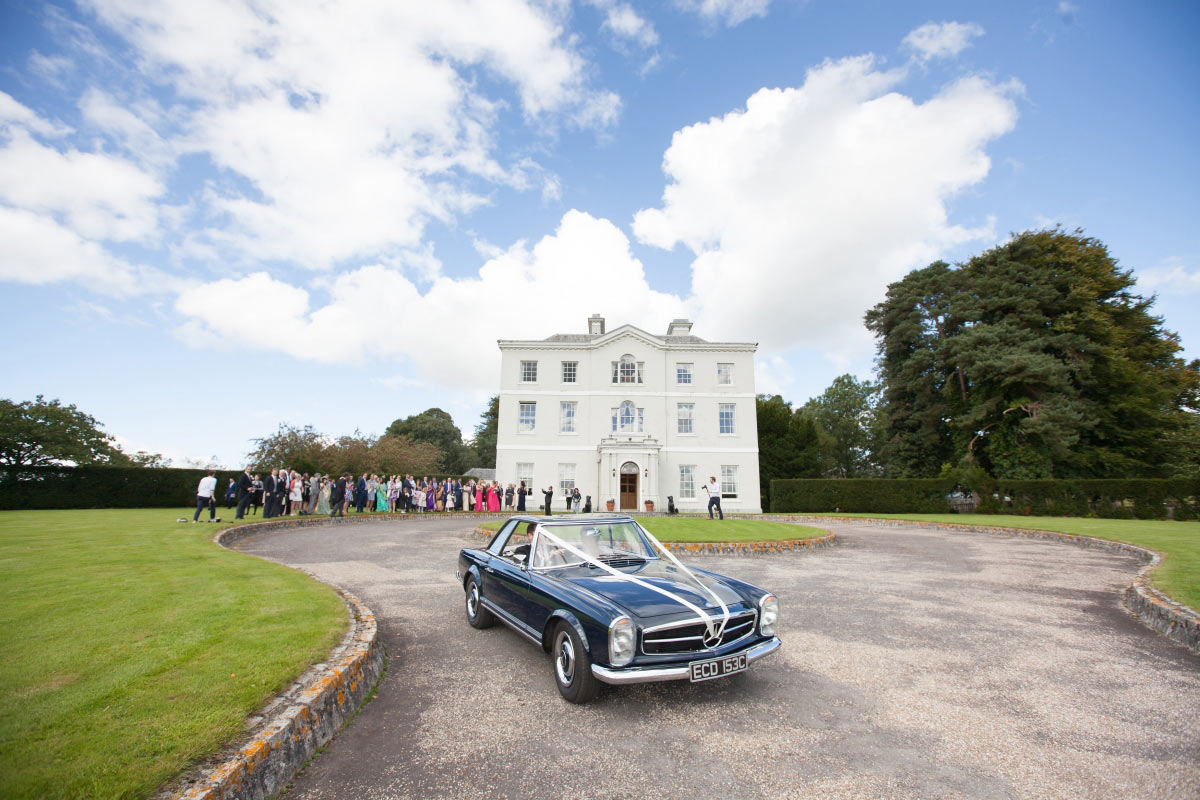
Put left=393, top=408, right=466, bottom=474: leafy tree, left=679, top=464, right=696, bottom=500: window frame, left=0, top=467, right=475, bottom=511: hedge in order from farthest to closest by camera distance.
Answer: left=393, top=408, right=466, bottom=474: leafy tree → left=679, top=464, right=696, bottom=500: window frame → left=0, top=467, right=475, bottom=511: hedge

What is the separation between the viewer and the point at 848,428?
2437 inches

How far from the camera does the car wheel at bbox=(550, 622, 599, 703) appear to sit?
4.14 meters

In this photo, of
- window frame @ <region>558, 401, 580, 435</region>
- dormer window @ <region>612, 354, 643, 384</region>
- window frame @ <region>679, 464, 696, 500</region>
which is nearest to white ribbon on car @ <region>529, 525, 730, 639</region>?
window frame @ <region>679, 464, 696, 500</region>

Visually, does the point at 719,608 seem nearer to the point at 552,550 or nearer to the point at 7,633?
the point at 552,550

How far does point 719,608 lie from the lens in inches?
171

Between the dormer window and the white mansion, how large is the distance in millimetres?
65

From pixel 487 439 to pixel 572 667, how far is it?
76.3 meters

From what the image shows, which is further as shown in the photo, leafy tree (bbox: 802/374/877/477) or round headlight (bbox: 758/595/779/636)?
leafy tree (bbox: 802/374/877/477)

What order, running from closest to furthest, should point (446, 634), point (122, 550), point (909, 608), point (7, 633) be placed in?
point (7, 633) → point (446, 634) → point (909, 608) → point (122, 550)

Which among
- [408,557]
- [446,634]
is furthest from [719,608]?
[408,557]

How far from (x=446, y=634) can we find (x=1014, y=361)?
33567 mm

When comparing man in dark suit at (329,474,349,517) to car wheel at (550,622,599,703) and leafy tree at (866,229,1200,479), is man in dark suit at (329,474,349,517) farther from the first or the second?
leafy tree at (866,229,1200,479)

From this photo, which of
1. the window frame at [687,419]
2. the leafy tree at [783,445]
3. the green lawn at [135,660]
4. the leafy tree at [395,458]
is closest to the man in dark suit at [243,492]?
the green lawn at [135,660]

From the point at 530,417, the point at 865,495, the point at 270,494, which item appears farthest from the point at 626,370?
the point at 270,494
